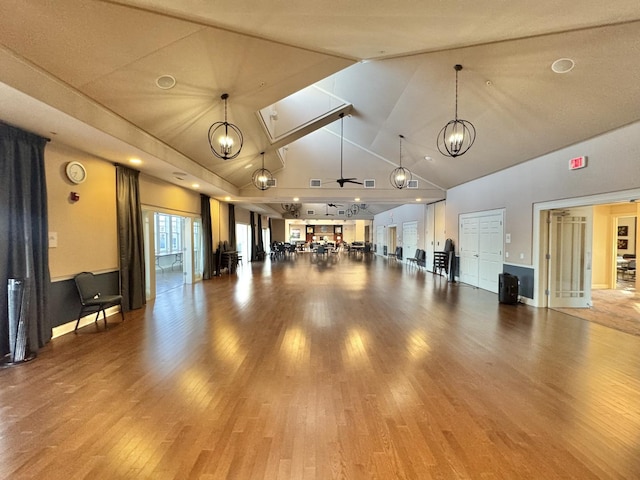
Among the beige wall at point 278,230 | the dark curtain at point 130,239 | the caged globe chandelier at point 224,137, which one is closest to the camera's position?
the caged globe chandelier at point 224,137

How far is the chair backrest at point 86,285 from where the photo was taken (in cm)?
432

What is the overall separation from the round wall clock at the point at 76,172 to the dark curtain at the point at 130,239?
0.75 m

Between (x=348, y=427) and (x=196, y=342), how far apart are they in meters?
2.55

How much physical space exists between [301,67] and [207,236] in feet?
21.5

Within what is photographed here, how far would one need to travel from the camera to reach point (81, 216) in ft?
14.8

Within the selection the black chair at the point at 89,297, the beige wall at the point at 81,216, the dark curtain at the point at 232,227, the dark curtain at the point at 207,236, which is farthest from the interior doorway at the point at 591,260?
the dark curtain at the point at 232,227

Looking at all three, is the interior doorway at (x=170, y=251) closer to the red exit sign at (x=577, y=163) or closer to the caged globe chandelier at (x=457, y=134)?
the caged globe chandelier at (x=457, y=134)

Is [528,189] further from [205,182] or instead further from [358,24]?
[205,182]

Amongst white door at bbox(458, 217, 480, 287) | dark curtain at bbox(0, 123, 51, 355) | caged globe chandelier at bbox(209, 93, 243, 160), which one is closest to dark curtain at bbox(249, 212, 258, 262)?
caged globe chandelier at bbox(209, 93, 243, 160)

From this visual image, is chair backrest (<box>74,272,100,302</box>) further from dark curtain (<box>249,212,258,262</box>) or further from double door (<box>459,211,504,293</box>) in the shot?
dark curtain (<box>249,212,258,262</box>)

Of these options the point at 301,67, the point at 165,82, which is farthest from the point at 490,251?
the point at 165,82

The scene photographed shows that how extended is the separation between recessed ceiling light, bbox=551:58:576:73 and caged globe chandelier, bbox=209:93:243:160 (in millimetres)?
4051

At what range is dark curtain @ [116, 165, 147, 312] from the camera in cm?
532

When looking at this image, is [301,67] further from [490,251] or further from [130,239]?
[490,251]
